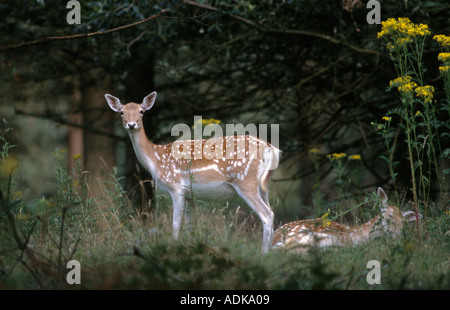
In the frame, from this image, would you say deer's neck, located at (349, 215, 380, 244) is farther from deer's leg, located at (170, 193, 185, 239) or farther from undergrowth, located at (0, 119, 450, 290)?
deer's leg, located at (170, 193, 185, 239)

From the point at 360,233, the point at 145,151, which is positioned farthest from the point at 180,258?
the point at 145,151

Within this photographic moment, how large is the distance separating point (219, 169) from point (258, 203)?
51 centimetres

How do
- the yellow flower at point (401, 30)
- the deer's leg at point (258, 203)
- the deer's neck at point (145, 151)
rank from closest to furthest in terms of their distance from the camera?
the yellow flower at point (401, 30) → the deer's leg at point (258, 203) → the deer's neck at point (145, 151)

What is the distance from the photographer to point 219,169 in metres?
6.36

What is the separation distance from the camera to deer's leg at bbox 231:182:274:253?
6.04m

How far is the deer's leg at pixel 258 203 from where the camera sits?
238 inches

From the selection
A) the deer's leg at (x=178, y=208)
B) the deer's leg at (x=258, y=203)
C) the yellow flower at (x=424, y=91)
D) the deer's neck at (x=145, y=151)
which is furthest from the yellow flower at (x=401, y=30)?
the deer's neck at (x=145, y=151)

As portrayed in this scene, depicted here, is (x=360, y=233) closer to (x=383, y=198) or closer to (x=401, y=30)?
(x=383, y=198)

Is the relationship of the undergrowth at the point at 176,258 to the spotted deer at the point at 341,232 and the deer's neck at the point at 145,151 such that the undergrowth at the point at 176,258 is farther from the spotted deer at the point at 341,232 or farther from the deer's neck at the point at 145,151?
the deer's neck at the point at 145,151

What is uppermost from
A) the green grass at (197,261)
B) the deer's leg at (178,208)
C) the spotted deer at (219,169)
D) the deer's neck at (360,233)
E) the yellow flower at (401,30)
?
the yellow flower at (401,30)

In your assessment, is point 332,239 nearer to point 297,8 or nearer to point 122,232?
point 122,232

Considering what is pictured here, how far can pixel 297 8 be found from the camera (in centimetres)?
847

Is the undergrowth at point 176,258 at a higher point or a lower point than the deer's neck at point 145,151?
lower

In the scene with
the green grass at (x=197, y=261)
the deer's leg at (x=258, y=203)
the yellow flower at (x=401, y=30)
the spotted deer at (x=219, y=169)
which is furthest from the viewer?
the spotted deer at (x=219, y=169)
